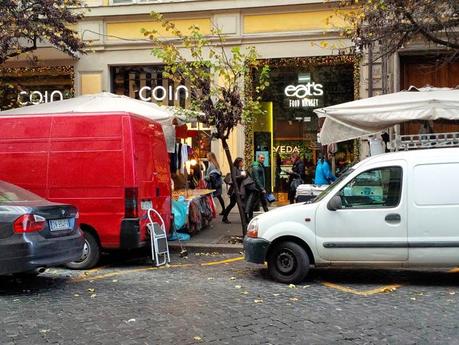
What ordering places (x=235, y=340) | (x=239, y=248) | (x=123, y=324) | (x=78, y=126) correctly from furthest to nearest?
1. (x=239, y=248)
2. (x=78, y=126)
3. (x=123, y=324)
4. (x=235, y=340)

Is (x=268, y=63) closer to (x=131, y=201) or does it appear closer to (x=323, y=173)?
(x=323, y=173)

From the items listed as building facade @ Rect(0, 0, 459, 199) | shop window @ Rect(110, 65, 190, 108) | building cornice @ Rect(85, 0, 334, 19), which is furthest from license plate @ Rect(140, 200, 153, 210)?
building cornice @ Rect(85, 0, 334, 19)

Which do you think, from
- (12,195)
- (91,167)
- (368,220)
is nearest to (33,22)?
(91,167)

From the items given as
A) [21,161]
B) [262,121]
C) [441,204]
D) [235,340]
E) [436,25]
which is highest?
[436,25]

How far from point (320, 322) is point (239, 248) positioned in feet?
16.0

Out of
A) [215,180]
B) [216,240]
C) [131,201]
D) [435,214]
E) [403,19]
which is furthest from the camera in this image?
[215,180]

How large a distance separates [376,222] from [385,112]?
11.0ft

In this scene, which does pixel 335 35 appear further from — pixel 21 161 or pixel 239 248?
pixel 21 161

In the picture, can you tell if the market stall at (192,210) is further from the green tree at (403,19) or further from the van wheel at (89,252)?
the green tree at (403,19)

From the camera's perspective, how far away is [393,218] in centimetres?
762

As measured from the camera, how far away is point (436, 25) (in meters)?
11.2

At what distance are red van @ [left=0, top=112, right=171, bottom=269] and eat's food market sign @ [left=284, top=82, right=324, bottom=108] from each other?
25.5 feet

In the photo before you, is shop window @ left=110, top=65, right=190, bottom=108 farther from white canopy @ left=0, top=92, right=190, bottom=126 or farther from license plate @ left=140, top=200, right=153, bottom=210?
license plate @ left=140, top=200, right=153, bottom=210

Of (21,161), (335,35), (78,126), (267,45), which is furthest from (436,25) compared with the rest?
(21,161)
